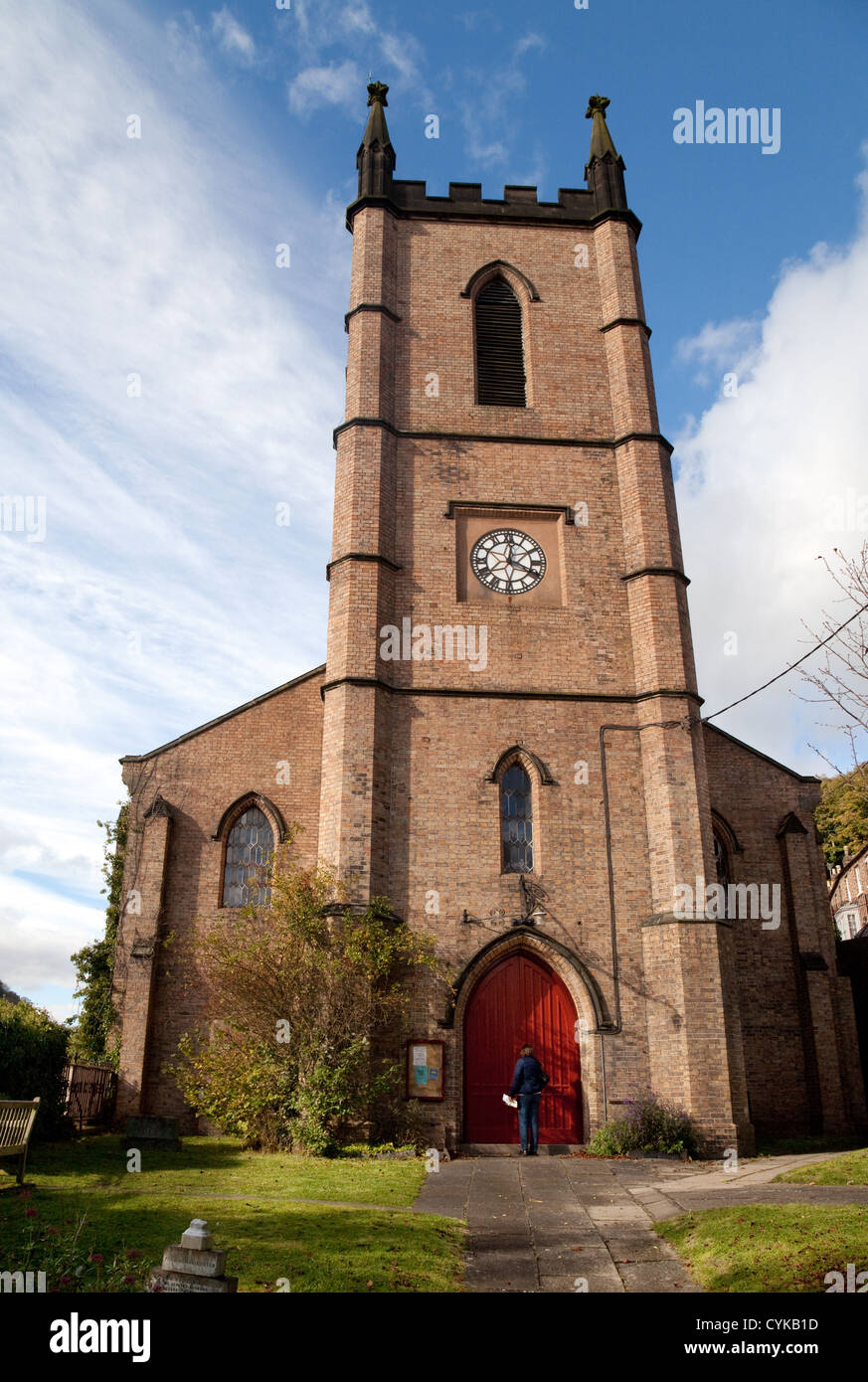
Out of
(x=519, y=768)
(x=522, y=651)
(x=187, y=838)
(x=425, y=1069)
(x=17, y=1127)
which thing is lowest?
(x=17, y=1127)

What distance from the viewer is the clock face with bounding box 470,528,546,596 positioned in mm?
18844

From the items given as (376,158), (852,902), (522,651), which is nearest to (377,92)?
(376,158)

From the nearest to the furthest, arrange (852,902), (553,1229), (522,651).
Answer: (553,1229)
(522,651)
(852,902)

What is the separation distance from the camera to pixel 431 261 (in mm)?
21766

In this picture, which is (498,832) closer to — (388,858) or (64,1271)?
(388,858)

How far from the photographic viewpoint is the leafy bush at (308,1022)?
13.9 m

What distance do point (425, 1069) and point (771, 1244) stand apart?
862 cm

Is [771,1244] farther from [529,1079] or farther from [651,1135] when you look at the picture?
[651,1135]

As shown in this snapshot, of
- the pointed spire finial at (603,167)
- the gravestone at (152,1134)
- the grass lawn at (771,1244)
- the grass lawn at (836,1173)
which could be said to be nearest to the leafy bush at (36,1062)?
the gravestone at (152,1134)

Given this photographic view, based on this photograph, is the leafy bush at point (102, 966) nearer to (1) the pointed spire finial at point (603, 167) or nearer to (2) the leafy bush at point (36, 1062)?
(2) the leafy bush at point (36, 1062)

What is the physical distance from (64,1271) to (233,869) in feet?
39.0

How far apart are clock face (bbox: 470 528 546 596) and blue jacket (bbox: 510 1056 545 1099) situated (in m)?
8.54

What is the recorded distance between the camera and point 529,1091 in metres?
14.2
